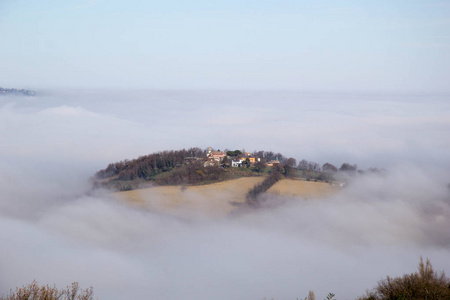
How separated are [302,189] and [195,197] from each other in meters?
6.96

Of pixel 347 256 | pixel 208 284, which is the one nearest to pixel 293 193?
pixel 347 256

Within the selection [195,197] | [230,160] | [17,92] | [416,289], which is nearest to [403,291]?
[416,289]

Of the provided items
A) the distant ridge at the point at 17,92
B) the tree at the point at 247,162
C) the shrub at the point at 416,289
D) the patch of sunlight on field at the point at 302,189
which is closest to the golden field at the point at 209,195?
the patch of sunlight on field at the point at 302,189

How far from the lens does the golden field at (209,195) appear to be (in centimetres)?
2578

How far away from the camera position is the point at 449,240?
61.8 feet

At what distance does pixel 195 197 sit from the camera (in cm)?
2748

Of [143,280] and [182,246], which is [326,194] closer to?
[182,246]

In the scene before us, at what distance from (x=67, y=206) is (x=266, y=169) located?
1466cm

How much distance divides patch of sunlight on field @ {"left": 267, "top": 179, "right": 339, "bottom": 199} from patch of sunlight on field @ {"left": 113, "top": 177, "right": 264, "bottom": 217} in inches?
66.9

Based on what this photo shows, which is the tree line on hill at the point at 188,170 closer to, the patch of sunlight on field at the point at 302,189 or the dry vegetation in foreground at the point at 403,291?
the patch of sunlight on field at the point at 302,189

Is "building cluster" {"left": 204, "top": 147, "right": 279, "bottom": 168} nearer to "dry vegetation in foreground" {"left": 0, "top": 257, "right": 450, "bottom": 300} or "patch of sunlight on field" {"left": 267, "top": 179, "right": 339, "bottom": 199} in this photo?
"patch of sunlight on field" {"left": 267, "top": 179, "right": 339, "bottom": 199}

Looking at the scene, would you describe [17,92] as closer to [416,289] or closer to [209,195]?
[209,195]

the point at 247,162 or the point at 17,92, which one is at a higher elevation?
the point at 17,92

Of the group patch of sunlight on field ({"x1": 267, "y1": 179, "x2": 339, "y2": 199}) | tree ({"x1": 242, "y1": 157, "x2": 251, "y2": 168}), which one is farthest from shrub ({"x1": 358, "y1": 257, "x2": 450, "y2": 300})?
tree ({"x1": 242, "y1": 157, "x2": 251, "y2": 168})
